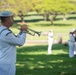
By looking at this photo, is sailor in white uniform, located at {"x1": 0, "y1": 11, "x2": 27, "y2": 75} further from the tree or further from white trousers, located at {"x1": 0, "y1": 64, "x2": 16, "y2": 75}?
the tree

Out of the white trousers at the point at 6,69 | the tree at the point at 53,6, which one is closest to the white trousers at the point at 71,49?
the white trousers at the point at 6,69

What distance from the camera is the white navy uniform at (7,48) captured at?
6.32m

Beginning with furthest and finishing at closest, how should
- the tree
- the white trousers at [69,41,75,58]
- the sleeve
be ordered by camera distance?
the tree → the white trousers at [69,41,75,58] → the sleeve

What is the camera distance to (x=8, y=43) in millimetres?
6352

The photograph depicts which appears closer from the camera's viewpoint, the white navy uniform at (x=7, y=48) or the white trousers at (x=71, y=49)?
the white navy uniform at (x=7, y=48)

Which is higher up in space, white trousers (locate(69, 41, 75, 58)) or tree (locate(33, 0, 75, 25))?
tree (locate(33, 0, 75, 25))

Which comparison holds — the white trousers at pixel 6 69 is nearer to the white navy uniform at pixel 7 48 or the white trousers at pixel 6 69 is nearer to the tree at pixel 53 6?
the white navy uniform at pixel 7 48

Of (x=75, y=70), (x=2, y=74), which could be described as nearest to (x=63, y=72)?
(x=75, y=70)

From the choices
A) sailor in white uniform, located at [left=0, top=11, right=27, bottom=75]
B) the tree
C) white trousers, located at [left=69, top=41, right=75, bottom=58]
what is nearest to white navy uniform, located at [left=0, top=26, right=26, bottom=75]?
sailor in white uniform, located at [left=0, top=11, right=27, bottom=75]

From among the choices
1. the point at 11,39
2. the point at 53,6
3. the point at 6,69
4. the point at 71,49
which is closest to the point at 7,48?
the point at 11,39

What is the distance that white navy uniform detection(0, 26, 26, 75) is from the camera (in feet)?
20.7

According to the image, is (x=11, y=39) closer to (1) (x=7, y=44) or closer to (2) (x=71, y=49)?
(1) (x=7, y=44)

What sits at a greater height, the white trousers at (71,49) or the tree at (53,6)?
the tree at (53,6)

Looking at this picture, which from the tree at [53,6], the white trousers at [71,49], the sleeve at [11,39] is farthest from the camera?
the tree at [53,6]
